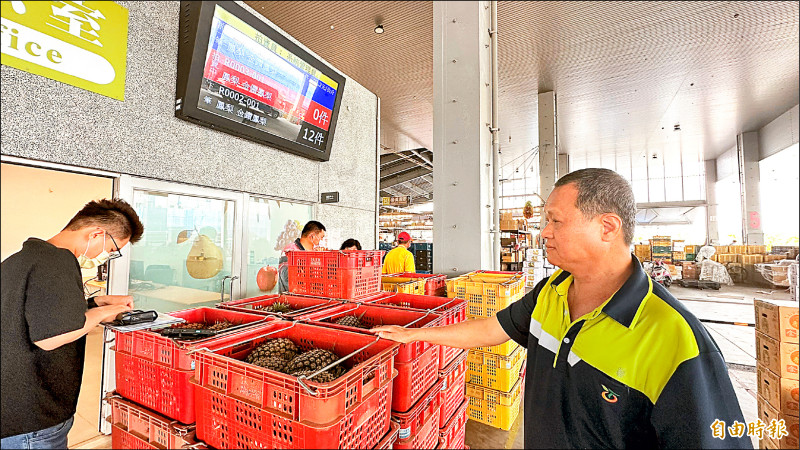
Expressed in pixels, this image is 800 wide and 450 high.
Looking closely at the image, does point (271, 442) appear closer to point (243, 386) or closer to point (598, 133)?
point (243, 386)

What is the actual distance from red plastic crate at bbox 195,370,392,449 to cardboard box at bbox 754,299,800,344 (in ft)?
7.09

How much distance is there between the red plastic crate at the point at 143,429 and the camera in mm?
1104

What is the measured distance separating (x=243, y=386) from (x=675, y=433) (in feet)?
3.94

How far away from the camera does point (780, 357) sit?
1.75m

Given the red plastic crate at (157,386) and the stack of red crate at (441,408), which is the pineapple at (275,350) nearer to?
the red plastic crate at (157,386)

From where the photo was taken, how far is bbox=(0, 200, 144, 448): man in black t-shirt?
105 cm

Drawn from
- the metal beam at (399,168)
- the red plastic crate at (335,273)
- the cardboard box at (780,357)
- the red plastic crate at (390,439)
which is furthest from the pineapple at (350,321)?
the metal beam at (399,168)

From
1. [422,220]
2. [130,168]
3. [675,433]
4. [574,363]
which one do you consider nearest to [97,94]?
[130,168]

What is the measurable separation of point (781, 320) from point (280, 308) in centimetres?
283

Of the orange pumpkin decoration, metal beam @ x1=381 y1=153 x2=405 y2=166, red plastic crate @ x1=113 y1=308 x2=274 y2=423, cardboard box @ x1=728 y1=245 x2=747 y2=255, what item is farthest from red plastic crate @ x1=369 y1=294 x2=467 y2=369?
cardboard box @ x1=728 y1=245 x2=747 y2=255

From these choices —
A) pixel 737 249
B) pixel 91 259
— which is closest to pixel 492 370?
pixel 91 259

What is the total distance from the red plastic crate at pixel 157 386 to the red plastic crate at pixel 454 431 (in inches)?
43.1

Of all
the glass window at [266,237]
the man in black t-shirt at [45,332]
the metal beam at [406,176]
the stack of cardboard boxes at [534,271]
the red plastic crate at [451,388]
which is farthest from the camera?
the metal beam at [406,176]

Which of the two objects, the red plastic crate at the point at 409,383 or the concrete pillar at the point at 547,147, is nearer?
the red plastic crate at the point at 409,383
